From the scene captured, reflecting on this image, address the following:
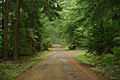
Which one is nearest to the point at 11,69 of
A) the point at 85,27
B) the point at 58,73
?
the point at 58,73

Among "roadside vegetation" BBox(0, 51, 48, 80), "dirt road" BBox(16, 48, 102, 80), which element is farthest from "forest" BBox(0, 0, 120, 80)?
"roadside vegetation" BBox(0, 51, 48, 80)

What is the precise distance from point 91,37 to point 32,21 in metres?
6.85

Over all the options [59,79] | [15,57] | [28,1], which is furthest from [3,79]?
[28,1]

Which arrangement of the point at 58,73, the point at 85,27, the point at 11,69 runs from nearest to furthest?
1. the point at 58,73
2. the point at 11,69
3. the point at 85,27

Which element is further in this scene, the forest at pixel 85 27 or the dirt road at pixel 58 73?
the forest at pixel 85 27

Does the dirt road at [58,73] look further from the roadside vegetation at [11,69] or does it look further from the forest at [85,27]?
the forest at [85,27]

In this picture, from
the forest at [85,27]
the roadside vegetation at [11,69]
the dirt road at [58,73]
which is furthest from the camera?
the forest at [85,27]

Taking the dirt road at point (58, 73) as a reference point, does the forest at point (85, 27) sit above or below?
above

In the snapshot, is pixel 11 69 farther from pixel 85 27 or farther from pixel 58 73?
pixel 85 27

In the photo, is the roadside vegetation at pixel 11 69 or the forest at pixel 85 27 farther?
the forest at pixel 85 27

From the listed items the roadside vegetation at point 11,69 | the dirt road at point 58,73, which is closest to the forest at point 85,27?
the dirt road at point 58,73

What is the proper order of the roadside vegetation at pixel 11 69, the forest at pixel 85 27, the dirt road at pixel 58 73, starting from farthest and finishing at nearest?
the forest at pixel 85 27 < the roadside vegetation at pixel 11 69 < the dirt road at pixel 58 73

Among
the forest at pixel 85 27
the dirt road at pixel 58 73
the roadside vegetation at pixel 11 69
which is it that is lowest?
the dirt road at pixel 58 73

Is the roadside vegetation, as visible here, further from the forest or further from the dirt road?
the forest
